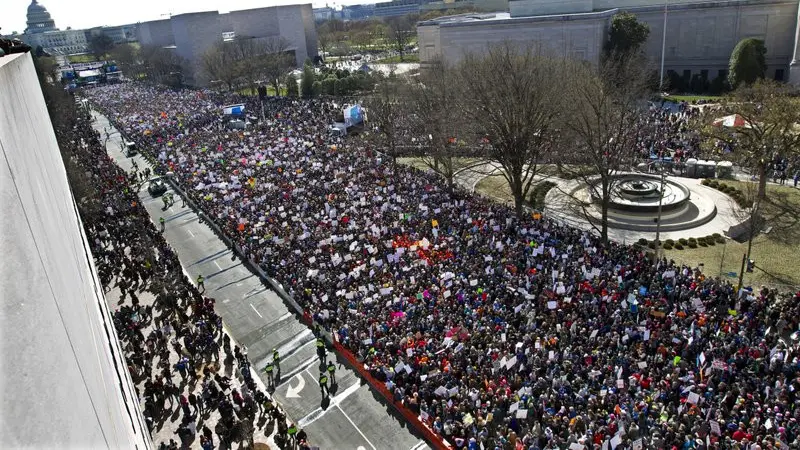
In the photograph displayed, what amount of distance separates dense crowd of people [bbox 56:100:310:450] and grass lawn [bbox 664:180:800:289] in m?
18.9

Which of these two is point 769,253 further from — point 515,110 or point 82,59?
point 82,59

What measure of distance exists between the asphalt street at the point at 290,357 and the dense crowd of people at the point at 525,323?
876 mm

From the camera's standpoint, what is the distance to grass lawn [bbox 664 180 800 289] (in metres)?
22.2

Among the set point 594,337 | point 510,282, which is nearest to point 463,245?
point 510,282

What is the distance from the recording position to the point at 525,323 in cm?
1894

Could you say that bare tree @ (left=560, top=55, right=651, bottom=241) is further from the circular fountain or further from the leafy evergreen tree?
the leafy evergreen tree

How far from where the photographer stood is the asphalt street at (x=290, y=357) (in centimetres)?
1631

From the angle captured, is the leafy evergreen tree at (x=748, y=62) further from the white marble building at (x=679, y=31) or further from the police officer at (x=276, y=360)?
the police officer at (x=276, y=360)

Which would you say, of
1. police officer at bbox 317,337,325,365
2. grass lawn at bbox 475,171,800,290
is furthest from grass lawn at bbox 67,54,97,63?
grass lawn at bbox 475,171,800,290

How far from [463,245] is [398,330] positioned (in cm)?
698

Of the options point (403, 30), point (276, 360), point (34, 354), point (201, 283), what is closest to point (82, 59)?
point (403, 30)

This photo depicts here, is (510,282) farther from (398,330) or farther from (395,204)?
(395,204)

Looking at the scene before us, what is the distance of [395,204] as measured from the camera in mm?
30297

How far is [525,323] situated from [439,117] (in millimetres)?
17559
